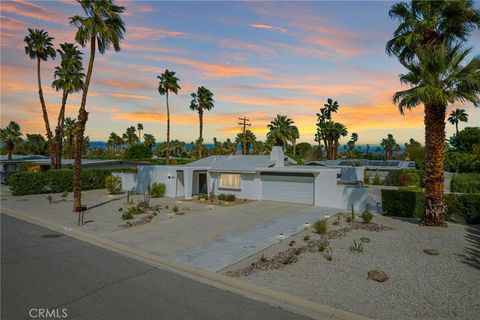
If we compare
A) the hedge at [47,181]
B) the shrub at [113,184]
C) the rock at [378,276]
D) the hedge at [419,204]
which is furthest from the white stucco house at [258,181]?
the rock at [378,276]

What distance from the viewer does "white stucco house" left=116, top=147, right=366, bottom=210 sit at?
22.8 metres

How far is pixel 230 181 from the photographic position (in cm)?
2788

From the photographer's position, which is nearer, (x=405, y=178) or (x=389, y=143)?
(x=405, y=178)

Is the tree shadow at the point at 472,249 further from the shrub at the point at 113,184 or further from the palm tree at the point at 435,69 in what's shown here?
the shrub at the point at 113,184

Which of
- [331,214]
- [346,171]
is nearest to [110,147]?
[346,171]

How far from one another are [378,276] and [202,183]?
22.5 m

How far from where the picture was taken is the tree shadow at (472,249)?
10961 mm

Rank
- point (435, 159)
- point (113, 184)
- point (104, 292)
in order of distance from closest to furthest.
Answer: point (104, 292), point (435, 159), point (113, 184)

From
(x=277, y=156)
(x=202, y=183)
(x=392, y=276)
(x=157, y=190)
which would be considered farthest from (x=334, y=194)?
(x=157, y=190)

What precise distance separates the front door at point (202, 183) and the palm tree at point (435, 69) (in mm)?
18742

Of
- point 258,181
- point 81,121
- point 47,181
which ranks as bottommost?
point 47,181

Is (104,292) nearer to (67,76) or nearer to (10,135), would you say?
(67,76)

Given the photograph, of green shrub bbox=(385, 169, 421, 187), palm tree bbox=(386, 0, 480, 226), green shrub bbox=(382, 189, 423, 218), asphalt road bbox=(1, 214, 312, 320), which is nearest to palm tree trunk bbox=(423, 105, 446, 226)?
palm tree bbox=(386, 0, 480, 226)

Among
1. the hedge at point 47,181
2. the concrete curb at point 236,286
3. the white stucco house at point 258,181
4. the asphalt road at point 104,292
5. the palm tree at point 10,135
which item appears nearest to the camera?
the asphalt road at point 104,292
